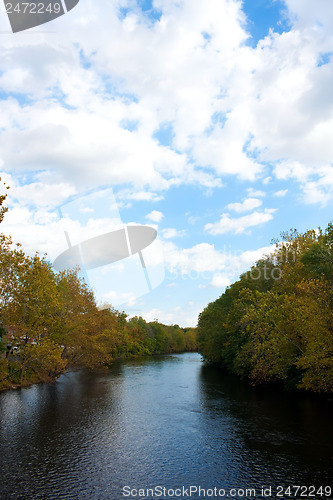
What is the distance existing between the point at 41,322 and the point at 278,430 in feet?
107

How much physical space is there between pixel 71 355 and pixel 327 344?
158 ft

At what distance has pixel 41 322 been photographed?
46.3 metres

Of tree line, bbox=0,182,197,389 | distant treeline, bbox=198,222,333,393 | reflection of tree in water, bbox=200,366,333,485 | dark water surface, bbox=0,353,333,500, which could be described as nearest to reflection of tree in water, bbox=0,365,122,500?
dark water surface, bbox=0,353,333,500

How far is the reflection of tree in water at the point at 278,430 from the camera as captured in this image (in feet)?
60.8

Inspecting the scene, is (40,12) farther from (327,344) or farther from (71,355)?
(71,355)

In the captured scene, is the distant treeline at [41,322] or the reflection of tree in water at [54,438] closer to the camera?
the reflection of tree in water at [54,438]

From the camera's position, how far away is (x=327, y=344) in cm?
3200

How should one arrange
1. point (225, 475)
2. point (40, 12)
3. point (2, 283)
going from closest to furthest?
point (225, 475) → point (40, 12) → point (2, 283)

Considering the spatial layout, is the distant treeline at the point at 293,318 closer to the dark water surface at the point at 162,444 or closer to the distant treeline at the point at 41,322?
the dark water surface at the point at 162,444

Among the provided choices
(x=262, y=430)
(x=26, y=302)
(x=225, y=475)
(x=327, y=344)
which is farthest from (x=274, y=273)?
(x=225, y=475)

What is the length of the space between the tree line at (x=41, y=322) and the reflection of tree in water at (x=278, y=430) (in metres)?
21.5

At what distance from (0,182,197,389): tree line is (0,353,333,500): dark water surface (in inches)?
244

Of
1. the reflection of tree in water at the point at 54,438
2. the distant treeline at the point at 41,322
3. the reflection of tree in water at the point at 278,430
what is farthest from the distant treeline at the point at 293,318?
the distant treeline at the point at 41,322

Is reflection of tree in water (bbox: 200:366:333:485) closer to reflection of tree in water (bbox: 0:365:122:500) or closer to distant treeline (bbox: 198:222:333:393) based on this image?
distant treeline (bbox: 198:222:333:393)
